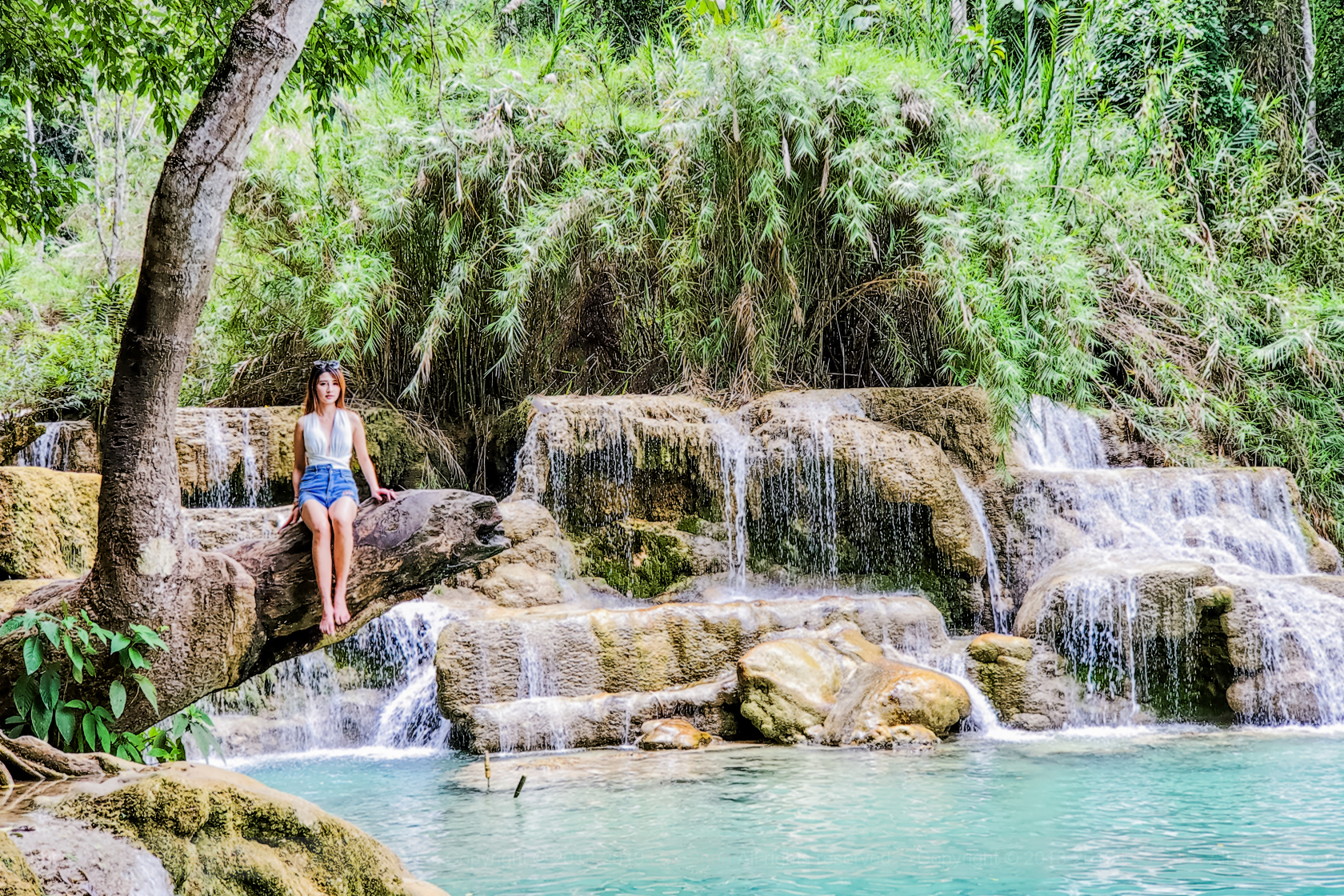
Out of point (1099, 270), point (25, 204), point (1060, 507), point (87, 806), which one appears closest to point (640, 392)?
point (1060, 507)

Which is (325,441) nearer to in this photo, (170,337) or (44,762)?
(170,337)

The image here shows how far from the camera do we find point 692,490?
9648 millimetres

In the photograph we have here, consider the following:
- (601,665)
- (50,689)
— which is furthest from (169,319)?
(601,665)

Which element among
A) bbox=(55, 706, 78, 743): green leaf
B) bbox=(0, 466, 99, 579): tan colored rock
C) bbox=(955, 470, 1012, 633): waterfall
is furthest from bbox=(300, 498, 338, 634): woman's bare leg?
bbox=(955, 470, 1012, 633): waterfall

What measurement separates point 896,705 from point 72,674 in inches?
192

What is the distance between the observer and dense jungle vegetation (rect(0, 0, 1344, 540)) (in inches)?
392

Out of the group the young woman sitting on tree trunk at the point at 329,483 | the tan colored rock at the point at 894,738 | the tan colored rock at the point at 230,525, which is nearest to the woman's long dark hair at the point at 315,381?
the young woman sitting on tree trunk at the point at 329,483

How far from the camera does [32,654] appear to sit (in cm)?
312

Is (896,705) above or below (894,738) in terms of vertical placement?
above

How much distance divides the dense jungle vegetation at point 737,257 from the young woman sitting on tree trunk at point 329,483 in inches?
208

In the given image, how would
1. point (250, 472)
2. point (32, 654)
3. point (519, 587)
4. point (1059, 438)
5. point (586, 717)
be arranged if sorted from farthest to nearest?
point (1059, 438)
point (250, 472)
point (519, 587)
point (586, 717)
point (32, 654)

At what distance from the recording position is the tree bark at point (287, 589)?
3.43 metres

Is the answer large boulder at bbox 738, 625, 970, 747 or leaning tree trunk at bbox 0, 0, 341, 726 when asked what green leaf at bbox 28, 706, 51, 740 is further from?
large boulder at bbox 738, 625, 970, 747

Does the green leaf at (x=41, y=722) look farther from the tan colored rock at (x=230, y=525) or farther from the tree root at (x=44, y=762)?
the tan colored rock at (x=230, y=525)
